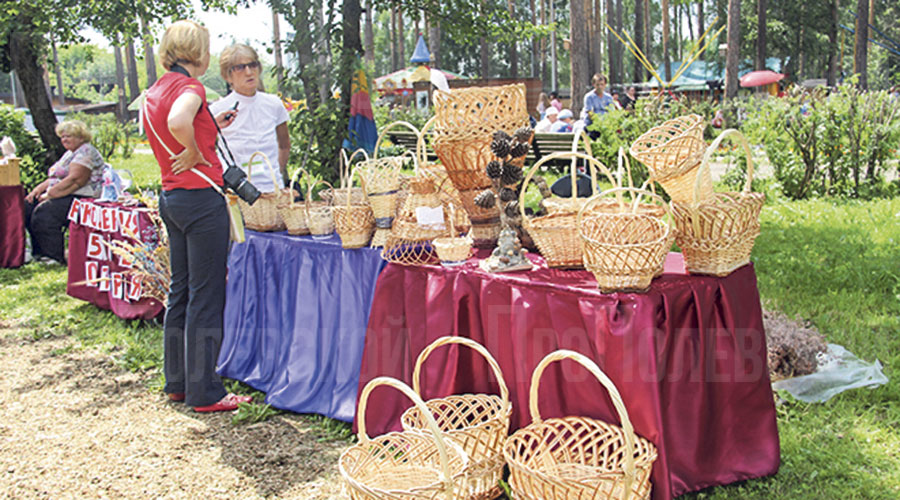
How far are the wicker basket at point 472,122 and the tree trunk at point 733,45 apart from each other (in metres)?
18.0

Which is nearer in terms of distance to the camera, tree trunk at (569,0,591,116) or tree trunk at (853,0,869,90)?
tree trunk at (569,0,591,116)

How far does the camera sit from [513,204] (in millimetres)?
2883

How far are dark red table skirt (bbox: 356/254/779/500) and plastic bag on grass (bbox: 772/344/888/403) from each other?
0.83 m

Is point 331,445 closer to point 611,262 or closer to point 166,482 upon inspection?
point 166,482

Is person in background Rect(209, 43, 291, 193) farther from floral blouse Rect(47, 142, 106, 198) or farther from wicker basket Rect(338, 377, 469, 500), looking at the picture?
floral blouse Rect(47, 142, 106, 198)

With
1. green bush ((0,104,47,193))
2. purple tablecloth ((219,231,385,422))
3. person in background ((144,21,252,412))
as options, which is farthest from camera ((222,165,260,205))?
green bush ((0,104,47,193))

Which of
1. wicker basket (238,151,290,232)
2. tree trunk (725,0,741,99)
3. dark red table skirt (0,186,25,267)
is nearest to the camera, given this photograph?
wicker basket (238,151,290,232)

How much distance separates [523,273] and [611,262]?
48cm

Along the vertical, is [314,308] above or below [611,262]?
below

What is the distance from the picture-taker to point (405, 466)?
268cm

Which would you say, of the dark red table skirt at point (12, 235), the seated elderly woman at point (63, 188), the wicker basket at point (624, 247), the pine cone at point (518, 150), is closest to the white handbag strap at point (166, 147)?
the pine cone at point (518, 150)

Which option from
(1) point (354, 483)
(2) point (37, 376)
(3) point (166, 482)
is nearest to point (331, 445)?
(3) point (166, 482)

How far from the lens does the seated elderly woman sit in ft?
21.0

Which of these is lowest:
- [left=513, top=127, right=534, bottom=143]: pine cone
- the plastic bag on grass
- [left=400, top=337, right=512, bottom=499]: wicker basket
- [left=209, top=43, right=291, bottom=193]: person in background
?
the plastic bag on grass
